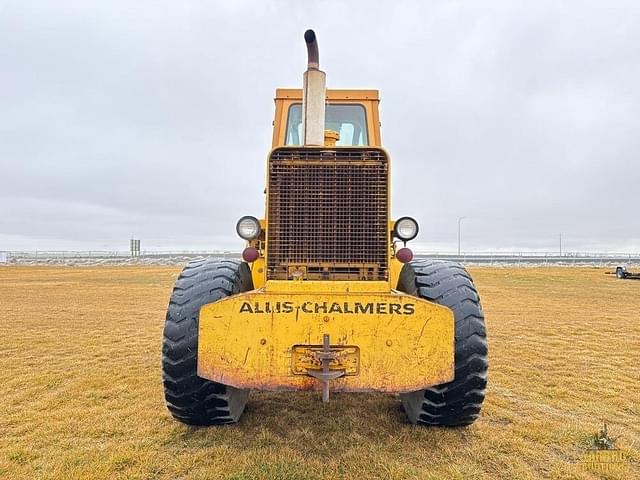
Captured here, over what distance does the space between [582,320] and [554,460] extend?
348 inches

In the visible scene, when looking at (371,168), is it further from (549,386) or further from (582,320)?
(582,320)

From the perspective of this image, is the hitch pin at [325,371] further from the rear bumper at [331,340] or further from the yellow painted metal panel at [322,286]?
the yellow painted metal panel at [322,286]

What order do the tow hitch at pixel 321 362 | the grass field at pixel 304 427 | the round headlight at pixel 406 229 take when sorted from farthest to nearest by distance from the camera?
1. the round headlight at pixel 406 229
2. the grass field at pixel 304 427
3. the tow hitch at pixel 321 362

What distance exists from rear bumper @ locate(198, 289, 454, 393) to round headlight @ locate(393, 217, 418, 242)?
86cm

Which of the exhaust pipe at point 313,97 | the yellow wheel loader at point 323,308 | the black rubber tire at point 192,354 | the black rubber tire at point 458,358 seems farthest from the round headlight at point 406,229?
the black rubber tire at point 192,354

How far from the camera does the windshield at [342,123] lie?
5.34 meters

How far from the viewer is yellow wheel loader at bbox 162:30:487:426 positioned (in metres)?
3.32

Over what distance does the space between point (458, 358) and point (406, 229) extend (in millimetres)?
1145

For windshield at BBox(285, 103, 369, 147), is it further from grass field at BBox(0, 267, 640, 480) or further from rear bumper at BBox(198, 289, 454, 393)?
grass field at BBox(0, 267, 640, 480)

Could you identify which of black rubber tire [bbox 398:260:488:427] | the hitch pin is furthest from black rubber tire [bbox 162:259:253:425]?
black rubber tire [bbox 398:260:488:427]

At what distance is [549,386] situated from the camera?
5672mm

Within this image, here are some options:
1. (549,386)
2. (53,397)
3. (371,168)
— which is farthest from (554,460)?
(53,397)

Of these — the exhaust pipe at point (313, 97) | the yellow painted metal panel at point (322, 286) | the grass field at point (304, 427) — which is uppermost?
the exhaust pipe at point (313, 97)

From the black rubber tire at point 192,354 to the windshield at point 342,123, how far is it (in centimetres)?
191
